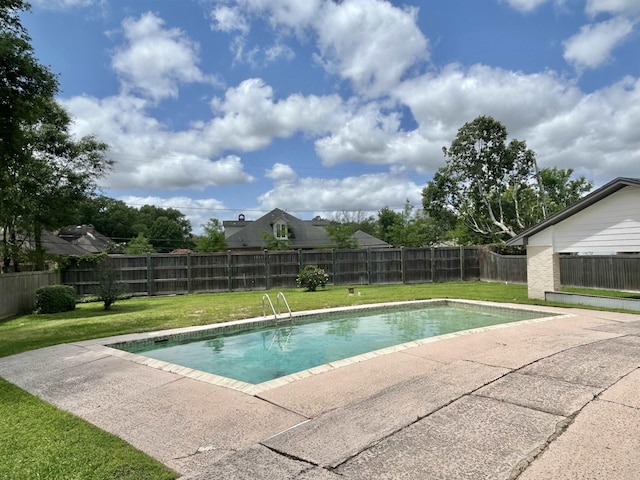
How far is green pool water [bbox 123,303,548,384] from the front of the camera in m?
7.34

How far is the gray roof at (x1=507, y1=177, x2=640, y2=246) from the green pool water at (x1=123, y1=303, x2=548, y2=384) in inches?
109

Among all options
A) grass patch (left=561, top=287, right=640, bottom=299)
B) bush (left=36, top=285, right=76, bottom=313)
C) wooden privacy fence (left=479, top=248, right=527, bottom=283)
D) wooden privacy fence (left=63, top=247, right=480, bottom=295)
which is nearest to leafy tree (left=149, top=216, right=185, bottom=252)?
wooden privacy fence (left=63, top=247, right=480, bottom=295)

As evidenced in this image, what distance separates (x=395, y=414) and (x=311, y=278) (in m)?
14.3

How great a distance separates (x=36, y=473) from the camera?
2.92 metres

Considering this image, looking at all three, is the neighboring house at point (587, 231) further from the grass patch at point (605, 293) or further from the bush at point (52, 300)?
the bush at point (52, 300)

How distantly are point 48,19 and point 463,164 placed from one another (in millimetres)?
22690

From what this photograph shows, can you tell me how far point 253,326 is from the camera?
1028cm

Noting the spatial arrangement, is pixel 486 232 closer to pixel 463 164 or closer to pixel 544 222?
pixel 463 164

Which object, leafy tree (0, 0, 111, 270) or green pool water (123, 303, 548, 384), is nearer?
green pool water (123, 303, 548, 384)

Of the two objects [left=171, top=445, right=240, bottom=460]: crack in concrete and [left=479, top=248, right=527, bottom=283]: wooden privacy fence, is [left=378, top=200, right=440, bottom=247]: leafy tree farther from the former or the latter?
[left=171, top=445, right=240, bottom=460]: crack in concrete

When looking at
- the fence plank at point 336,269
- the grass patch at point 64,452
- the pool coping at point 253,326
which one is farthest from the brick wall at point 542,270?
the grass patch at point 64,452

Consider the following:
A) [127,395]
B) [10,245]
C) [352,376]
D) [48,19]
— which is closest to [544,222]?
[352,376]

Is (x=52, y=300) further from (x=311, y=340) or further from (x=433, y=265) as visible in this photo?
(x=433, y=265)

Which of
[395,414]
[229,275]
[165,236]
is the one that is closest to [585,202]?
[395,414]
